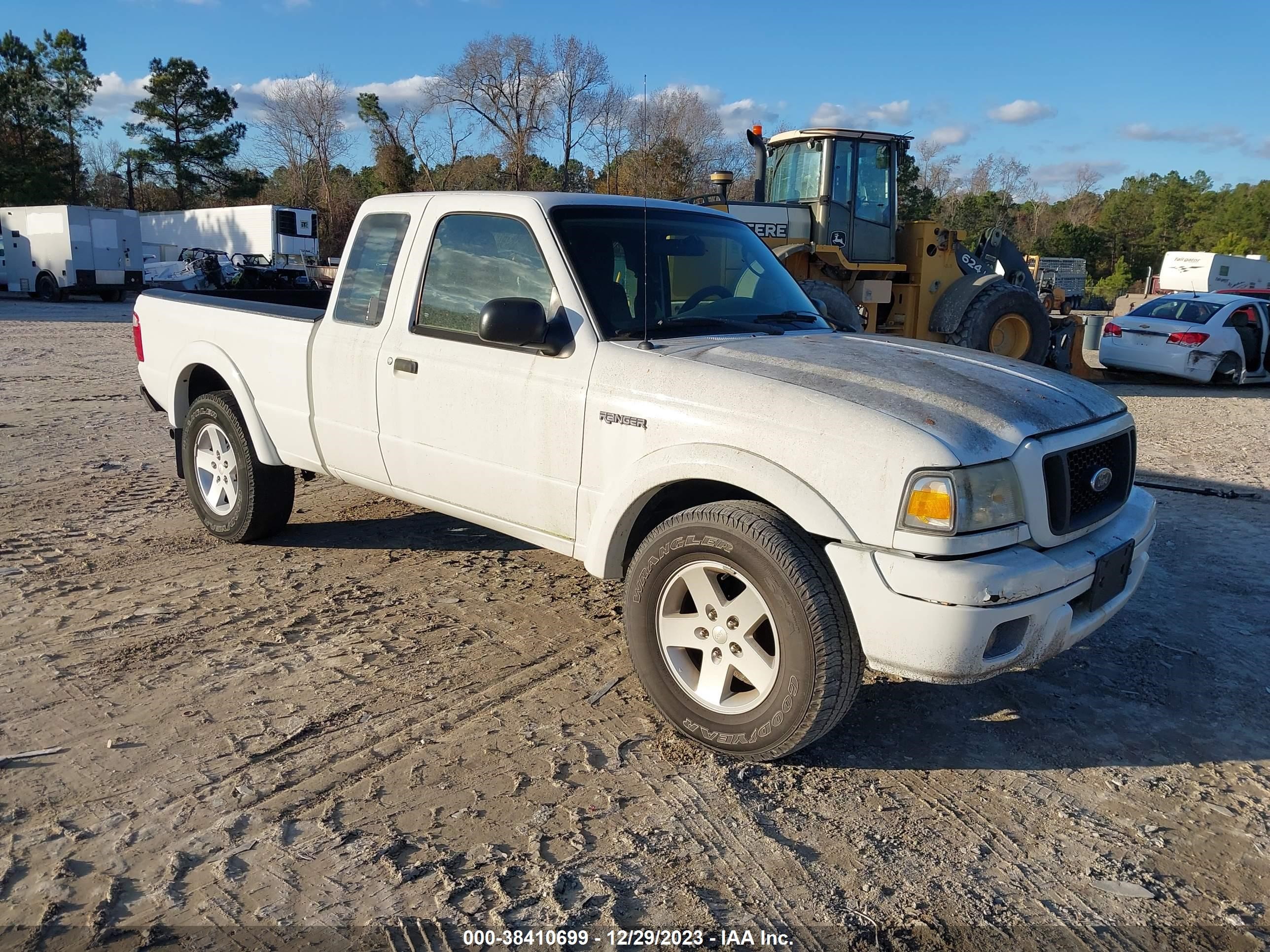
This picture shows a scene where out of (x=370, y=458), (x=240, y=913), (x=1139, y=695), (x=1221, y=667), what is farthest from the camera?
(x=370, y=458)

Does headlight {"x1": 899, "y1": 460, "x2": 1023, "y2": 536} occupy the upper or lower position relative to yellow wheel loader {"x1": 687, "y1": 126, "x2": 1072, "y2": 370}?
lower

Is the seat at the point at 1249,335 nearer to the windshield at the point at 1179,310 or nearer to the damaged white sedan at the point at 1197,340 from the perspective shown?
the damaged white sedan at the point at 1197,340

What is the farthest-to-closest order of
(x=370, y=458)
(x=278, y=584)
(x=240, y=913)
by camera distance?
(x=278, y=584)
(x=370, y=458)
(x=240, y=913)

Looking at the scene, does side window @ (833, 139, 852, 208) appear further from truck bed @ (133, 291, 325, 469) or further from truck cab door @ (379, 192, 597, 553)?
truck cab door @ (379, 192, 597, 553)

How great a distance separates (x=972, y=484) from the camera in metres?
3.05

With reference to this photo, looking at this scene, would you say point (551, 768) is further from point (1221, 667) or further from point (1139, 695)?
point (1221, 667)

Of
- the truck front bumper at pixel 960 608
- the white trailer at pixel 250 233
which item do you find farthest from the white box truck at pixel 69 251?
the truck front bumper at pixel 960 608

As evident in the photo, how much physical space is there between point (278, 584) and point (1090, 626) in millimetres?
3968

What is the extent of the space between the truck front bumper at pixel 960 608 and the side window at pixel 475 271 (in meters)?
1.84

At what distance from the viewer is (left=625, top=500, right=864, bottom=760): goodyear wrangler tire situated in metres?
3.18

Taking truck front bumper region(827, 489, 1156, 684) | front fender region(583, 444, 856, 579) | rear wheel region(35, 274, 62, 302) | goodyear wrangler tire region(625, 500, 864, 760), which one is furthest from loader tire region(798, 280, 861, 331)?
rear wheel region(35, 274, 62, 302)

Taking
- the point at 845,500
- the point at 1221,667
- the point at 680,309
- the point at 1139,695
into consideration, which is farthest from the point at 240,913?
the point at 1221,667

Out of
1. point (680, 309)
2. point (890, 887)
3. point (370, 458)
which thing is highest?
point (680, 309)

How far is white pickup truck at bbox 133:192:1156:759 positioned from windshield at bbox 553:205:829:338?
1cm
